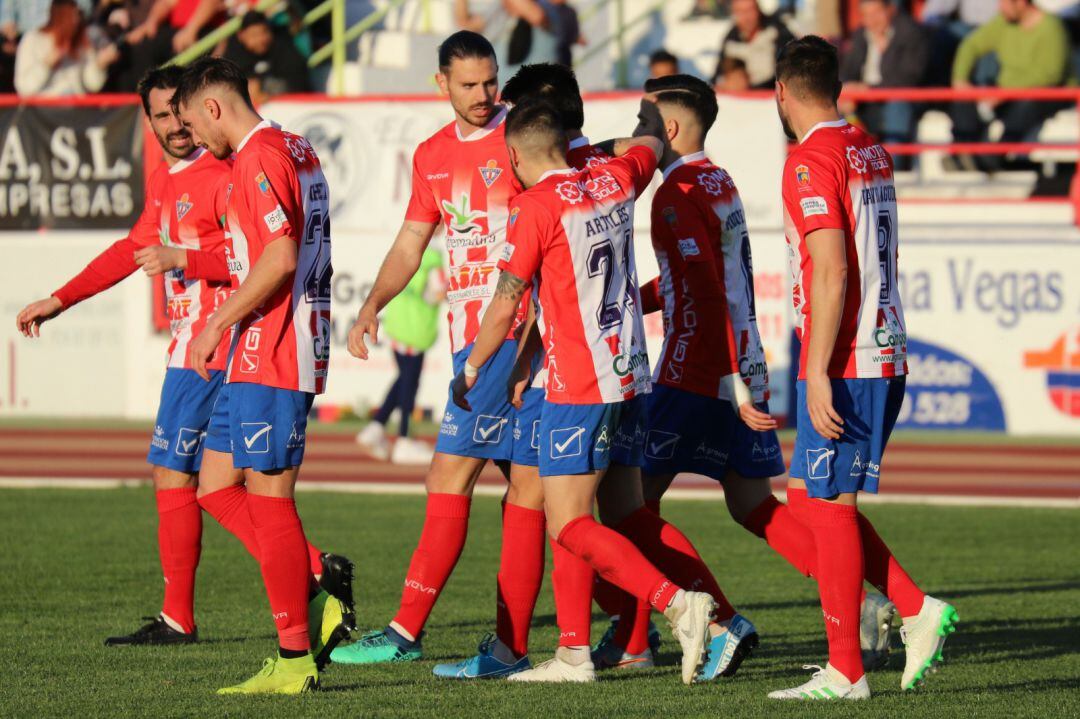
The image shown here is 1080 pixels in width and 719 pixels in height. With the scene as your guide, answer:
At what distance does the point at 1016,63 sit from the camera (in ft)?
64.7

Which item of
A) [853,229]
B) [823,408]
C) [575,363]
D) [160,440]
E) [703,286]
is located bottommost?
[160,440]

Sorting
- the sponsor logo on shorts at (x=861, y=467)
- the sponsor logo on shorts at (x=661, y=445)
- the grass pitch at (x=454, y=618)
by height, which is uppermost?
the sponsor logo on shorts at (x=861, y=467)

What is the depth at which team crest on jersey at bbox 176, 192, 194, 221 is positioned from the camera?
757 cm

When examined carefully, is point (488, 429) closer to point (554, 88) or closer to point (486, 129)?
point (486, 129)

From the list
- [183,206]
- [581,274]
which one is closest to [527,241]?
[581,274]

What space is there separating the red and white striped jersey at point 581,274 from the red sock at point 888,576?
3.69 ft

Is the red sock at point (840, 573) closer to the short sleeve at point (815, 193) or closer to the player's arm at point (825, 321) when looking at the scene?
the player's arm at point (825, 321)

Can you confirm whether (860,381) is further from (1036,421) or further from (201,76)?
(1036,421)

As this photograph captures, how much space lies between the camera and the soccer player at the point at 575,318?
625cm

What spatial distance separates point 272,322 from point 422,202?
117 cm

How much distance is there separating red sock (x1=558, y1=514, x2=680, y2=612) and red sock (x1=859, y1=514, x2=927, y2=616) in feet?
2.84

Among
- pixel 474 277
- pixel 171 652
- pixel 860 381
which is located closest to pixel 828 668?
pixel 860 381

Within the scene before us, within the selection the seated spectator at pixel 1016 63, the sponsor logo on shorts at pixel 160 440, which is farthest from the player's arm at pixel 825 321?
the seated spectator at pixel 1016 63

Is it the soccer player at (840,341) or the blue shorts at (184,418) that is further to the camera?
the blue shorts at (184,418)
